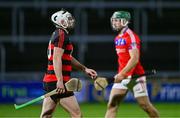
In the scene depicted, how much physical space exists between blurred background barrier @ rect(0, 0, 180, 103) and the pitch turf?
3.58 m

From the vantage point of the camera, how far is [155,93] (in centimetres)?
2111

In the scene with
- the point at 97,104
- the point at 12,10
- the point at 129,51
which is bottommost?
the point at 97,104

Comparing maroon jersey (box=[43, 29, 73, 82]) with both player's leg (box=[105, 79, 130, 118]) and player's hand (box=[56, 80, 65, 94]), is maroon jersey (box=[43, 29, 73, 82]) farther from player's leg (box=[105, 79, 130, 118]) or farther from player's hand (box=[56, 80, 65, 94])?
player's leg (box=[105, 79, 130, 118])

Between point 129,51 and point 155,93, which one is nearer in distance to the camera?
point 129,51

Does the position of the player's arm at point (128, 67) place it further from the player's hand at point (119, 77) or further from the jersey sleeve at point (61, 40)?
the jersey sleeve at point (61, 40)

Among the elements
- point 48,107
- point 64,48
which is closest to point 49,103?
point 48,107

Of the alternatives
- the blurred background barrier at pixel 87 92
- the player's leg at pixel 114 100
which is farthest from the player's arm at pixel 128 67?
the blurred background barrier at pixel 87 92

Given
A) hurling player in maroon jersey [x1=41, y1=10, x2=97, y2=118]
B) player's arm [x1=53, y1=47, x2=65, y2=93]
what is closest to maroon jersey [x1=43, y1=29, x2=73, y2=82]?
hurling player in maroon jersey [x1=41, y1=10, x2=97, y2=118]

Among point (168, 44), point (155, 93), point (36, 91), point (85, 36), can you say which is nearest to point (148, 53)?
point (168, 44)

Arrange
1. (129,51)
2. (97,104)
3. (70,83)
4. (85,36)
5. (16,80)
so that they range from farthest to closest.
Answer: (85,36) < (16,80) < (97,104) < (129,51) < (70,83)

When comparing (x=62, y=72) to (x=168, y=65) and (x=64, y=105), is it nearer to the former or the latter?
(x=64, y=105)

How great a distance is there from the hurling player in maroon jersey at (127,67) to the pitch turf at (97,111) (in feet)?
15.0

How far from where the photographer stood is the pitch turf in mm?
16047

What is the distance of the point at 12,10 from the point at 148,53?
542cm
